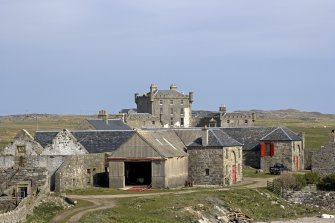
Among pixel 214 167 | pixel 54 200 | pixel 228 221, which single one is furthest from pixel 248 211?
pixel 54 200

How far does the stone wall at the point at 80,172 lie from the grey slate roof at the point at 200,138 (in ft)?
24.7

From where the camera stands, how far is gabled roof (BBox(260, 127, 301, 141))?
72375mm

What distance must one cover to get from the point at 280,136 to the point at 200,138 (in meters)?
15.3

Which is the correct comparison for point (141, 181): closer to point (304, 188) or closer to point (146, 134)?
point (146, 134)

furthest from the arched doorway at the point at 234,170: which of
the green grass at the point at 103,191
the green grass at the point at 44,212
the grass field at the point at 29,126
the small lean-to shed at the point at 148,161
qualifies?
the green grass at the point at 44,212

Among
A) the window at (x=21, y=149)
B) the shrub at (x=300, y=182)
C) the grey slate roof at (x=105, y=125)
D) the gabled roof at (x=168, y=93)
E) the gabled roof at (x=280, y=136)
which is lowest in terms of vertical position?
the shrub at (x=300, y=182)

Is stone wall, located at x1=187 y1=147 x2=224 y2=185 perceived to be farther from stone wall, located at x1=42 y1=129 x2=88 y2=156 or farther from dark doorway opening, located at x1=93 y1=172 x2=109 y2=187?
stone wall, located at x1=42 y1=129 x2=88 y2=156

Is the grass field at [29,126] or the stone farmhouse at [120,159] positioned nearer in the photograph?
the stone farmhouse at [120,159]

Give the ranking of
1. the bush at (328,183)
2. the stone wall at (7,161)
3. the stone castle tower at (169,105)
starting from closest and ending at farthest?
the stone wall at (7,161) < the bush at (328,183) < the stone castle tower at (169,105)

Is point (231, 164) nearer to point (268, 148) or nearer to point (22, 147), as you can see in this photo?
point (268, 148)

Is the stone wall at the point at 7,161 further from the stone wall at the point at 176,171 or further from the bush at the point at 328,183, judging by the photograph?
the bush at the point at 328,183

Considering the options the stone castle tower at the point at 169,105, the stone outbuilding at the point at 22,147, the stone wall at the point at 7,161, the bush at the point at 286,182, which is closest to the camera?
the stone wall at the point at 7,161

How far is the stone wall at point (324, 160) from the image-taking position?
68.9 m

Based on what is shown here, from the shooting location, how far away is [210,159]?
2287 inches
